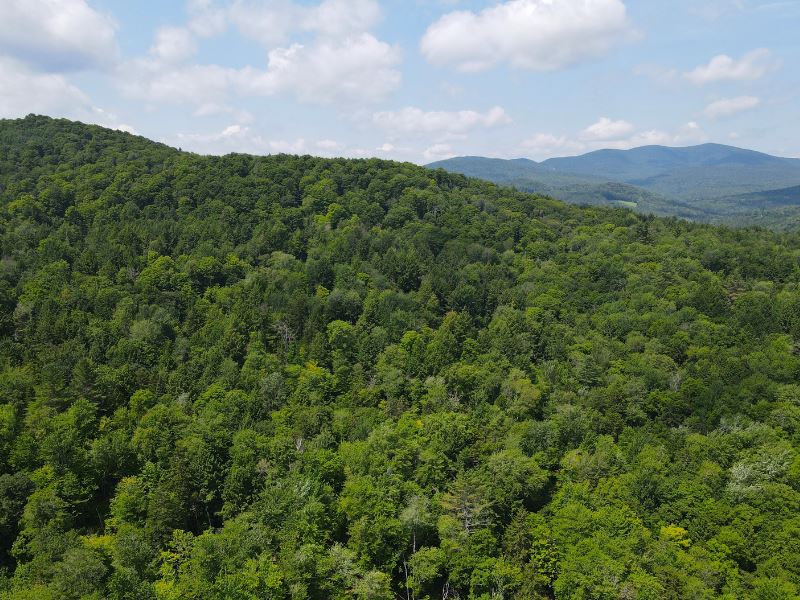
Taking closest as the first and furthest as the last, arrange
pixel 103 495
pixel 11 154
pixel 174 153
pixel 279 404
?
1. pixel 103 495
2. pixel 279 404
3. pixel 11 154
4. pixel 174 153

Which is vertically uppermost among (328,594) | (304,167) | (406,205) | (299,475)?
(304,167)

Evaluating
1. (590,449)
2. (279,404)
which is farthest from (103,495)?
(590,449)

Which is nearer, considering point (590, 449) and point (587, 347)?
point (590, 449)

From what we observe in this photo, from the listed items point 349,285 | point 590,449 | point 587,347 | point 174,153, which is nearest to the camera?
point 590,449

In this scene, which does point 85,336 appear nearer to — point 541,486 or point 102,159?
point 541,486

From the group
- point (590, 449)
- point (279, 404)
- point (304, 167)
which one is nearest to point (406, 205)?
point (304, 167)

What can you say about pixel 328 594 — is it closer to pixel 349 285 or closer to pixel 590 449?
pixel 590 449

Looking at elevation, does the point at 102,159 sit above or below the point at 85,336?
above
